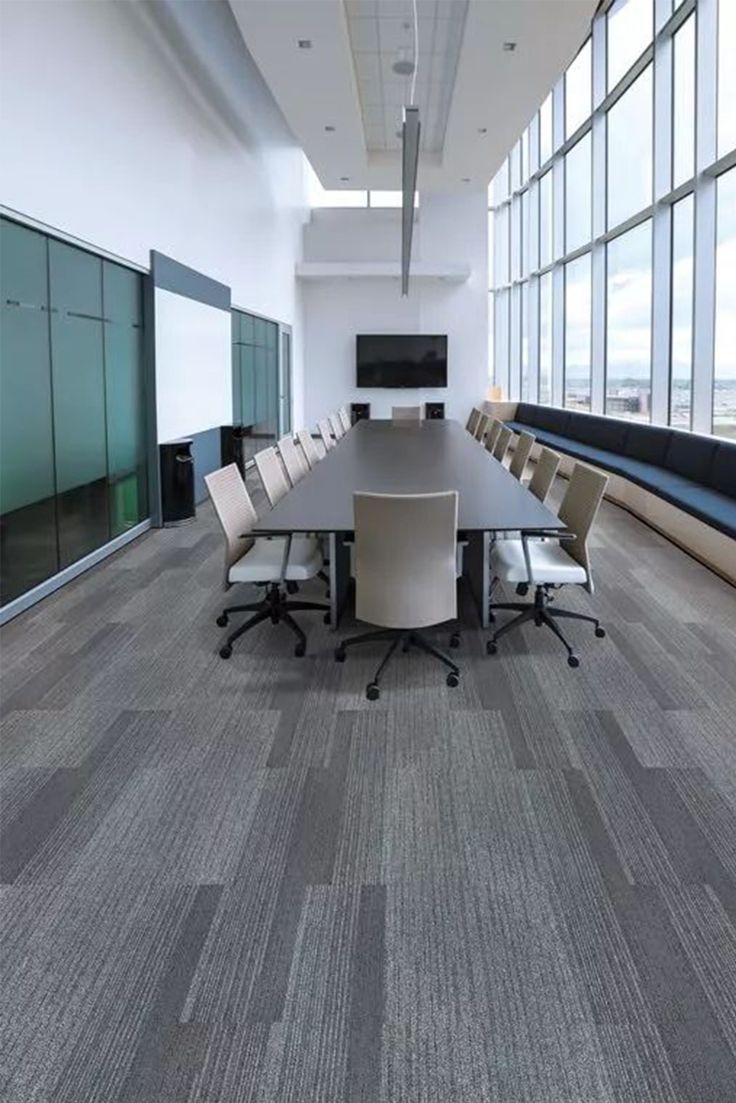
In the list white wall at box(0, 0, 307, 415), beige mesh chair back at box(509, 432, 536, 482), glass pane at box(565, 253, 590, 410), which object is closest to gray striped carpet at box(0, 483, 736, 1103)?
beige mesh chair back at box(509, 432, 536, 482)

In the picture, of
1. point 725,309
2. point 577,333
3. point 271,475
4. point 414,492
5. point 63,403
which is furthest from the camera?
point 577,333

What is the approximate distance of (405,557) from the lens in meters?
3.36

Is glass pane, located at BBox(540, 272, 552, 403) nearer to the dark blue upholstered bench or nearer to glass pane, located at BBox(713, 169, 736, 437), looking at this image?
the dark blue upholstered bench

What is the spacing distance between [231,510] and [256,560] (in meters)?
0.27

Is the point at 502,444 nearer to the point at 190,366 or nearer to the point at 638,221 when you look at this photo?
the point at 190,366

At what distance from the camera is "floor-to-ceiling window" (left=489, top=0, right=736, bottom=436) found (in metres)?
6.78

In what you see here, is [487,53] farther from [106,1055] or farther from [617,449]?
[106,1055]

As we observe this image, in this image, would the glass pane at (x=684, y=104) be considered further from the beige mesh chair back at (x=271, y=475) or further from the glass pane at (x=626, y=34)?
the beige mesh chair back at (x=271, y=475)

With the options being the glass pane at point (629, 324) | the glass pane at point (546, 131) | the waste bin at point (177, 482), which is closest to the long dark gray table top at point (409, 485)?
the waste bin at point (177, 482)

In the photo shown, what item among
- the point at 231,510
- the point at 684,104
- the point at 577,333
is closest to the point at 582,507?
the point at 231,510

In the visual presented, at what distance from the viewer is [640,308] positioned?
890cm

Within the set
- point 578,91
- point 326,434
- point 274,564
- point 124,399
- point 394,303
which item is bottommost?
point 274,564

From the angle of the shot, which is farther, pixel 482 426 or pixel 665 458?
pixel 482 426

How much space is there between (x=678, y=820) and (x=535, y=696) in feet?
3.31
